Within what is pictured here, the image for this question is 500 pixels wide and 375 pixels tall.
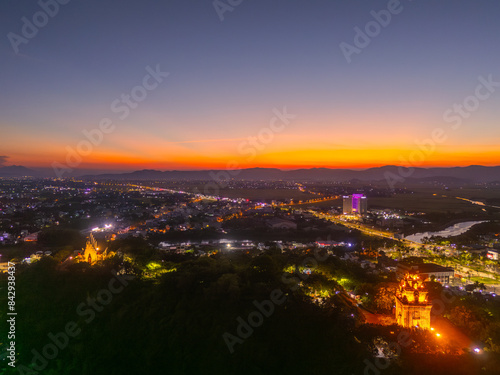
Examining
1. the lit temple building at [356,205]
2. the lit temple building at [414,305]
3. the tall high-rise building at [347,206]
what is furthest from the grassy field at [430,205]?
the lit temple building at [414,305]

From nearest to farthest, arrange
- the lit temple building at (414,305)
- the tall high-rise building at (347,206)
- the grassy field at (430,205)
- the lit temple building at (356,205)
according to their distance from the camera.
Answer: the lit temple building at (414,305)
the lit temple building at (356,205)
the tall high-rise building at (347,206)
the grassy field at (430,205)

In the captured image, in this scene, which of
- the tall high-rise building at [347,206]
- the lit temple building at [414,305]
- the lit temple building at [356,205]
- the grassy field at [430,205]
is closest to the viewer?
the lit temple building at [414,305]

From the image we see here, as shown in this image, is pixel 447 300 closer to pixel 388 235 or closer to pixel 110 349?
pixel 110 349

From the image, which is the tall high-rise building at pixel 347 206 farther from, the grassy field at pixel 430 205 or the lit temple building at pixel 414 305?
the lit temple building at pixel 414 305

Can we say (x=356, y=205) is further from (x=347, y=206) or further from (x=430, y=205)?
(x=430, y=205)

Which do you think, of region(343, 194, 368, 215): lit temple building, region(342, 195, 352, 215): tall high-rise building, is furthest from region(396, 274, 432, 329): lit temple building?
region(342, 195, 352, 215): tall high-rise building

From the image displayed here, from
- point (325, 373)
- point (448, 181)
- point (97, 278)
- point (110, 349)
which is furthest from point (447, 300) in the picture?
point (448, 181)
